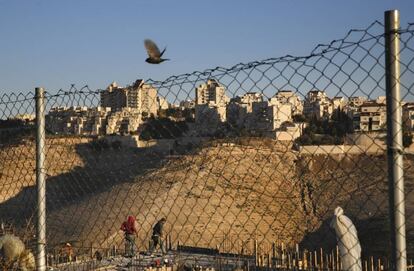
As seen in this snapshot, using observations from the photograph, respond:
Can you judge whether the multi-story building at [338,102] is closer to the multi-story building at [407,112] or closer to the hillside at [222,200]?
the multi-story building at [407,112]

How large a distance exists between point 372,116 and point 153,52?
6.41 ft

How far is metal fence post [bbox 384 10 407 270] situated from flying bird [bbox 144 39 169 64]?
1.71 meters

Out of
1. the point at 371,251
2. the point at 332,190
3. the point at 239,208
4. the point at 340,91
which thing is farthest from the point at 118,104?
the point at 332,190

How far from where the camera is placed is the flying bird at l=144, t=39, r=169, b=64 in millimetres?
4113

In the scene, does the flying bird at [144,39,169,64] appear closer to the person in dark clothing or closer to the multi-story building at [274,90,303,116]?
the multi-story building at [274,90,303,116]

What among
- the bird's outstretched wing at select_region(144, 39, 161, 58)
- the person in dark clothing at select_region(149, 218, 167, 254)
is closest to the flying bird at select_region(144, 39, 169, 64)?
the bird's outstretched wing at select_region(144, 39, 161, 58)

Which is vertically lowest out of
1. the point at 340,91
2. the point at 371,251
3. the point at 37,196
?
the point at 371,251

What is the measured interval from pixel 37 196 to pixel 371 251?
2000 centimetres

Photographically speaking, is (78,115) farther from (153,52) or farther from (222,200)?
(222,200)

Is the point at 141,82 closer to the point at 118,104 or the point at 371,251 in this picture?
the point at 118,104

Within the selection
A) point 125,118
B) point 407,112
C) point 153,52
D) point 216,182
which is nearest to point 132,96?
point 153,52

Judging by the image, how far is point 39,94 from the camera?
4719 mm

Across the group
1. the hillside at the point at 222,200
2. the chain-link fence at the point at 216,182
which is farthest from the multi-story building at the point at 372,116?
the hillside at the point at 222,200

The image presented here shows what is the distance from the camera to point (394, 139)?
9.49ft
